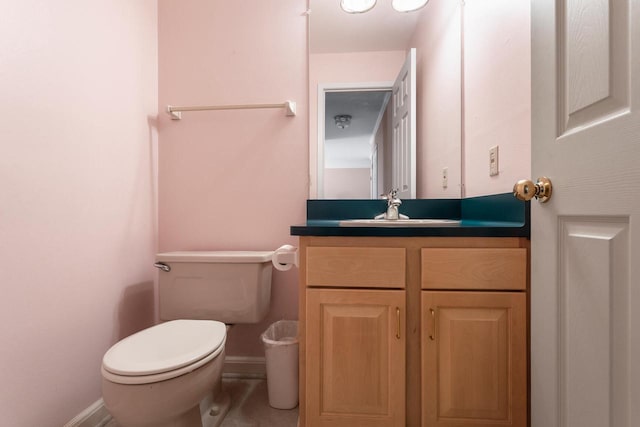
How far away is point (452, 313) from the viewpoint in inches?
36.3

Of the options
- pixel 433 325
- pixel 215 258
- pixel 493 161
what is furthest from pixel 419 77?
pixel 215 258

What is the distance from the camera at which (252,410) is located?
1.35 metres

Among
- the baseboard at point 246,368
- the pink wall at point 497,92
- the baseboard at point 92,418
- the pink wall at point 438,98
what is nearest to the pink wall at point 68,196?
the baseboard at point 92,418

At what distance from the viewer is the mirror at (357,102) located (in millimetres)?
1544

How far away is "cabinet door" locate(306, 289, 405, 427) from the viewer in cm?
93

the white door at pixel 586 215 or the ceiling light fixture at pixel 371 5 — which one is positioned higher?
the ceiling light fixture at pixel 371 5

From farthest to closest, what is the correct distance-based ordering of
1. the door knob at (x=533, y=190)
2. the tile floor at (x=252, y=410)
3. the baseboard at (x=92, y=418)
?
the tile floor at (x=252, y=410) → the baseboard at (x=92, y=418) → the door knob at (x=533, y=190)

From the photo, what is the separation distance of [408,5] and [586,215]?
1.41m

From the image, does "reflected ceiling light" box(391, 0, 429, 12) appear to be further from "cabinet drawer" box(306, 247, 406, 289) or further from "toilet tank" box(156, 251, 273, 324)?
"toilet tank" box(156, 251, 273, 324)

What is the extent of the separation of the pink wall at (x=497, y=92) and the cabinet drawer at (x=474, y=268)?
30 centimetres

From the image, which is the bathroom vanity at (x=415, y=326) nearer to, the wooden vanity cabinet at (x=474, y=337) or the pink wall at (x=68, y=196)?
the wooden vanity cabinet at (x=474, y=337)

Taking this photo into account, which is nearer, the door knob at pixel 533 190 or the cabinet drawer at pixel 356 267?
the door knob at pixel 533 190

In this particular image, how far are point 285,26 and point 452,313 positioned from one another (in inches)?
63.1

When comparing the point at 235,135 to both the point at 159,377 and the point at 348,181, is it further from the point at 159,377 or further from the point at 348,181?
the point at 159,377
